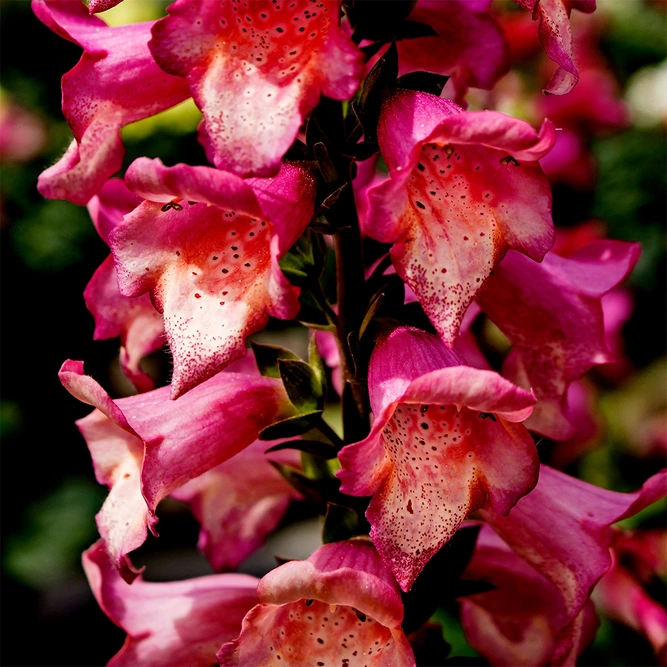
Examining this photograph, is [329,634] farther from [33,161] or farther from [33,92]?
[33,92]

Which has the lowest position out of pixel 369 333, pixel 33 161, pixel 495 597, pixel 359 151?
pixel 33 161

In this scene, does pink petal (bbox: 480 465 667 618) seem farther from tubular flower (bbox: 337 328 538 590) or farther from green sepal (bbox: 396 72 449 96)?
green sepal (bbox: 396 72 449 96)

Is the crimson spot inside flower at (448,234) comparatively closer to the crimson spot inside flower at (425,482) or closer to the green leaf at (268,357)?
the crimson spot inside flower at (425,482)

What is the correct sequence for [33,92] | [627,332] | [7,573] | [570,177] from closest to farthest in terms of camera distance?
[570,177] < [7,573] < [627,332] < [33,92]

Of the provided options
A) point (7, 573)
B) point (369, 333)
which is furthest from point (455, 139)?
point (7, 573)

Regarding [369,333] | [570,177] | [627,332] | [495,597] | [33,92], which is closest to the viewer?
[369,333]

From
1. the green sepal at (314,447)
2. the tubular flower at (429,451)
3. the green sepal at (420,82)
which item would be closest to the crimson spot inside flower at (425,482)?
the tubular flower at (429,451)
